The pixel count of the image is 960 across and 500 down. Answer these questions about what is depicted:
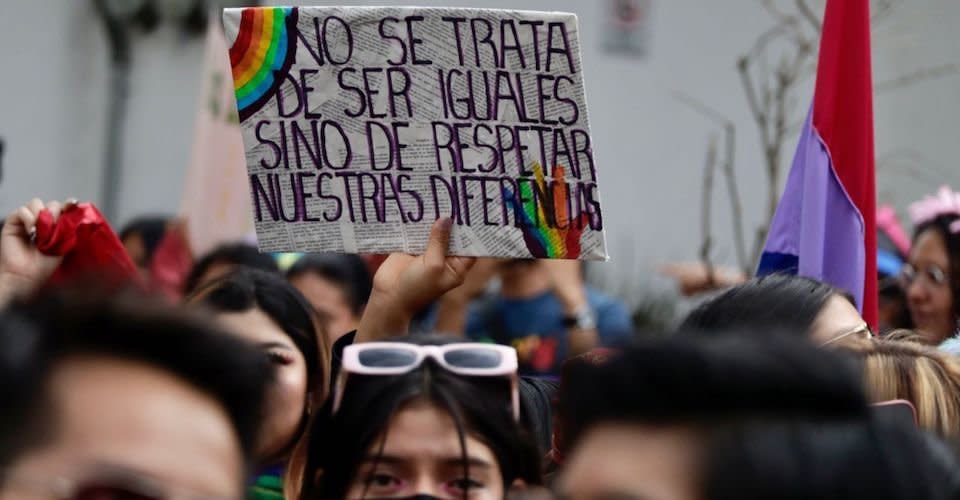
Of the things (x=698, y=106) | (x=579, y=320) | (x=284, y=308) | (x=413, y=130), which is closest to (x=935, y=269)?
(x=579, y=320)

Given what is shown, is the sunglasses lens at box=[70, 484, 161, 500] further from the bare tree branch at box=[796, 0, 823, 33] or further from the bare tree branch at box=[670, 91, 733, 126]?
the bare tree branch at box=[670, 91, 733, 126]

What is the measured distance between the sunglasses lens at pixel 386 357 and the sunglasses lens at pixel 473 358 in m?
0.06

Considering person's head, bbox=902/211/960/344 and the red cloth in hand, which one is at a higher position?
the red cloth in hand

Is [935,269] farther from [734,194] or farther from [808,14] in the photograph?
[734,194]

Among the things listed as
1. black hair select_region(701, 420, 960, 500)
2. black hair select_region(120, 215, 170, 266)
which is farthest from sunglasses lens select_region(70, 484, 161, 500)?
black hair select_region(120, 215, 170, 266)

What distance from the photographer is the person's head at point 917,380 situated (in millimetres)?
3102

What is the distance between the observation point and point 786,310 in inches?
133

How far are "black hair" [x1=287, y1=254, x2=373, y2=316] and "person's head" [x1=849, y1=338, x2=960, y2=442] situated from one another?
8.70 feet

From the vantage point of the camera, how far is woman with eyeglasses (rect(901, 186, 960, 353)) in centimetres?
566

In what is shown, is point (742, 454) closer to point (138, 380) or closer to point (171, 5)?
point (138, 380)

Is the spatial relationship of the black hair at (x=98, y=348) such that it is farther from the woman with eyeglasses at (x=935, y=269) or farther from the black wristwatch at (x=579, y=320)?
the black wristwatch at (x=579, y=320)

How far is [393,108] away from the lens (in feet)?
11.5

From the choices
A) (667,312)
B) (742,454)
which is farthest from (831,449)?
(667,312)

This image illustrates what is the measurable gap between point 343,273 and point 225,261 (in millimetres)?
452
